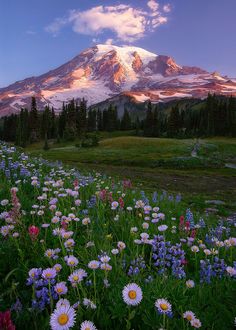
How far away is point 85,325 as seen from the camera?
7.14 ft

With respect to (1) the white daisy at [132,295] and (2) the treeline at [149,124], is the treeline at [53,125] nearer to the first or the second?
(2) the treeline at [149,124]

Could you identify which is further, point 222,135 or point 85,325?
point 222,135

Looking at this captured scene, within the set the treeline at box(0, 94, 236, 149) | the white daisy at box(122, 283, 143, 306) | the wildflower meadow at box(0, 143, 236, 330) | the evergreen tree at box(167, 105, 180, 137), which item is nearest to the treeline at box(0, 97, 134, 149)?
the treeline at box(0, 94, 236, 149)

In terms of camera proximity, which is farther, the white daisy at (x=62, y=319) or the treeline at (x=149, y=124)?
the treeline at (x=149, y=124)

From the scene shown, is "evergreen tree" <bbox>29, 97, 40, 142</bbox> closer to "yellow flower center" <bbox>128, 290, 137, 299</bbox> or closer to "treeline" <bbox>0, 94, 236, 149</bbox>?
"treeline" <bbox>0, 94, 236, 149</bbox>

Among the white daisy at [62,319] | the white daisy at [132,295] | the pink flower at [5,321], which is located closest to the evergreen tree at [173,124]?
the white daisy at [132,295]

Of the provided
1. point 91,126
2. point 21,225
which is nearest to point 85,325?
point 21,225

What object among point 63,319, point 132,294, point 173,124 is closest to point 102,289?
point 132,294

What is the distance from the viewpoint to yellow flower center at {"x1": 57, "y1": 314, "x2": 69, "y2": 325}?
6.93ft

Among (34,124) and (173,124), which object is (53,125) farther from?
(173,124)

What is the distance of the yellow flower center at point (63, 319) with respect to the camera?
2111mm

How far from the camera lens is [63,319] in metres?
2.13

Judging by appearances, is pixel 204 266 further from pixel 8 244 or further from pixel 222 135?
pixel 222 135

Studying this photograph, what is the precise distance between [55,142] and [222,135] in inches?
2374
